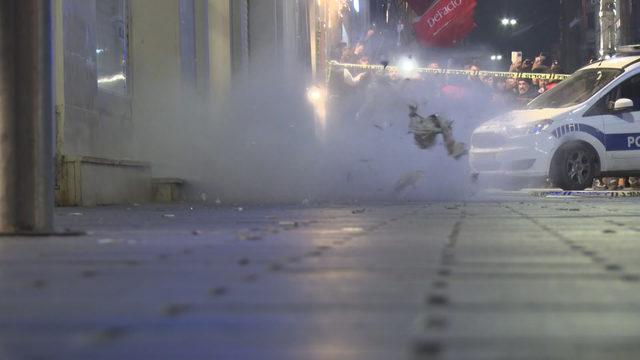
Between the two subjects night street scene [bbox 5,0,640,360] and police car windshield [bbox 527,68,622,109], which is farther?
police car windshield [bbox 527,68,622,109]

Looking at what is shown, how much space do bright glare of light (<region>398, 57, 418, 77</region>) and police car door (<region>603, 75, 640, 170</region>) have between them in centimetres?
525

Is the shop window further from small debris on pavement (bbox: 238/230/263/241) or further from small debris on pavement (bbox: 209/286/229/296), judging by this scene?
small debris on pavement (bbox: 209/286/229/296)

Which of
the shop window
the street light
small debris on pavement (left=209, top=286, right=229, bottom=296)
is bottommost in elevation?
small debris on pavement (left=209, top=286, right=229, bottom=296)

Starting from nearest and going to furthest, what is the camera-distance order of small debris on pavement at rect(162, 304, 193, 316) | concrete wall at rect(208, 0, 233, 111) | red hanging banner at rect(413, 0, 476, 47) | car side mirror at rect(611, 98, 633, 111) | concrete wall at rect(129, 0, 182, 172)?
small debris on pavement at rect(162, 304, 193, 316) < concrete wall at rect(129, 0, 182, 172) < car side mirror at rect(611, 98, 633, 111) < concrete wall at rect(208, 0, 233, 111) < red hanging banner at rect(413, 0, 476, 47)

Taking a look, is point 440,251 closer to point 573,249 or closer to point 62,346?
point 573,249

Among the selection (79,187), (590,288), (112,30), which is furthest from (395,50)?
(590,288)

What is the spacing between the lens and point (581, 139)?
1094cm

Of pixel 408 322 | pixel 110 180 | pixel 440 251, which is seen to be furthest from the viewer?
pixel 110 180

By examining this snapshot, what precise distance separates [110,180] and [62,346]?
6.73 m

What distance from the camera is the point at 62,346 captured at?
5.16ft

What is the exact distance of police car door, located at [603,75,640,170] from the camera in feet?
35.8

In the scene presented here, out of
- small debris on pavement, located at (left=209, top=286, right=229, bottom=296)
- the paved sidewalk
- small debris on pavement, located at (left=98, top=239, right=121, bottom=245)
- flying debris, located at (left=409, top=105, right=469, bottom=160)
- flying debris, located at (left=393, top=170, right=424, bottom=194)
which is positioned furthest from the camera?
flying debris, located at (left=409, top=105, right=469, bottom=160)

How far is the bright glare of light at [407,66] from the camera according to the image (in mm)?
16212

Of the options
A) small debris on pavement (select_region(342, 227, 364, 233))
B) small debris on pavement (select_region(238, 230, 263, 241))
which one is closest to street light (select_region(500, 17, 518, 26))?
small debris on pavement (select_region(342, 227, 364, 233))
